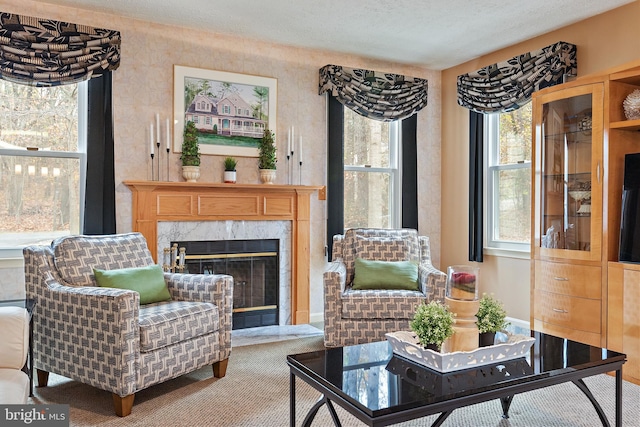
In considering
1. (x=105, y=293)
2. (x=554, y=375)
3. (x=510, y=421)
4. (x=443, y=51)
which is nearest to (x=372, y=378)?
(x=554, y=375)

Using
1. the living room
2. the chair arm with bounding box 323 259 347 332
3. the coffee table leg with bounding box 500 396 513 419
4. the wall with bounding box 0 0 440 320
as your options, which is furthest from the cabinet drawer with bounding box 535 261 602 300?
the wall with bounding box 0 0 440 320

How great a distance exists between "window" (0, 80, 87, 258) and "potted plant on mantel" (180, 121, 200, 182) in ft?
2.46

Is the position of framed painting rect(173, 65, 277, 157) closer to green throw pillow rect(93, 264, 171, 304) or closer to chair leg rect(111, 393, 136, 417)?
green throw pillow rect(93, 264, 171, 304)

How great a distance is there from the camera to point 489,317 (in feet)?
7.57

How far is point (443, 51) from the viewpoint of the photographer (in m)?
4.78

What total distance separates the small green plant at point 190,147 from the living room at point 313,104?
0.38 feet

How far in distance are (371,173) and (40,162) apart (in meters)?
2.90

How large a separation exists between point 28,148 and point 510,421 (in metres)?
3.67

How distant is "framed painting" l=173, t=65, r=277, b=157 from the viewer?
4.27 meters

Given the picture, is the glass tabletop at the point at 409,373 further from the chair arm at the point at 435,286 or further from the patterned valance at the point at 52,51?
the patterned valance at the point at 52,51

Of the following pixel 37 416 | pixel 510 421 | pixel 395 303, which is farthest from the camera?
pixel 395 303

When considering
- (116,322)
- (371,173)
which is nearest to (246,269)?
(371,173)

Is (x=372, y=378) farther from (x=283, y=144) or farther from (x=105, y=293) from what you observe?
(x=283, y=144)

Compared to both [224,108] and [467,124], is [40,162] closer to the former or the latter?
[224,108]
